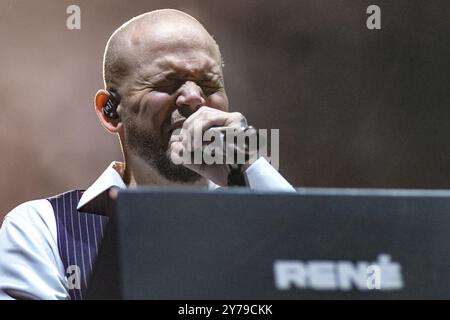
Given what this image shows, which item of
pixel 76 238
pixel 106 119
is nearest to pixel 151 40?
pixel 106 119

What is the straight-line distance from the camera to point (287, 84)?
2.52m

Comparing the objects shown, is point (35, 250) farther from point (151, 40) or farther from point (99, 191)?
point (151, 40)

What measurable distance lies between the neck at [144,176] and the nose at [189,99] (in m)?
0.14

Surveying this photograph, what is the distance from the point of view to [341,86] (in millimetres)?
2518

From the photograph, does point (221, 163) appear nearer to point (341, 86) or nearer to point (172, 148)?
point (172, 148)

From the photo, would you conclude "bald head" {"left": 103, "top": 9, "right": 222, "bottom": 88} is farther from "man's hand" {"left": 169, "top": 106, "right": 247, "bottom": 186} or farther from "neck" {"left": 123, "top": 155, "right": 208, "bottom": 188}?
"man's hand" {"left": 169, "top": 106, "right": 247, "bottom": 186}

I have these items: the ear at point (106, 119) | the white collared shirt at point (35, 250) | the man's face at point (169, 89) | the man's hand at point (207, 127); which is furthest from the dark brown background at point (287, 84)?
the man's hand at point (207, 127)

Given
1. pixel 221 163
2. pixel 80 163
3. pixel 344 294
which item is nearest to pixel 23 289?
pixel 221 163

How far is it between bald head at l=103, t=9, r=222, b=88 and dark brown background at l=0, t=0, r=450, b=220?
78cm

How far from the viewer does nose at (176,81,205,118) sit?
5.07ft

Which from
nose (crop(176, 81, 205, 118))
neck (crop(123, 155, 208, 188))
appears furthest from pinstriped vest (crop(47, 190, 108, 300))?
nose (crop(176, 81, 205, 118))

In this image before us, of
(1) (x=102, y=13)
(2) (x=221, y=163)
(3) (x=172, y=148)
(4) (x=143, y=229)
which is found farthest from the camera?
(1) (x=102, y=13)

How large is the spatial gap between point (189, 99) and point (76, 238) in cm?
32

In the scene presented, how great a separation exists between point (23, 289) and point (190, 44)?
1.87ft
